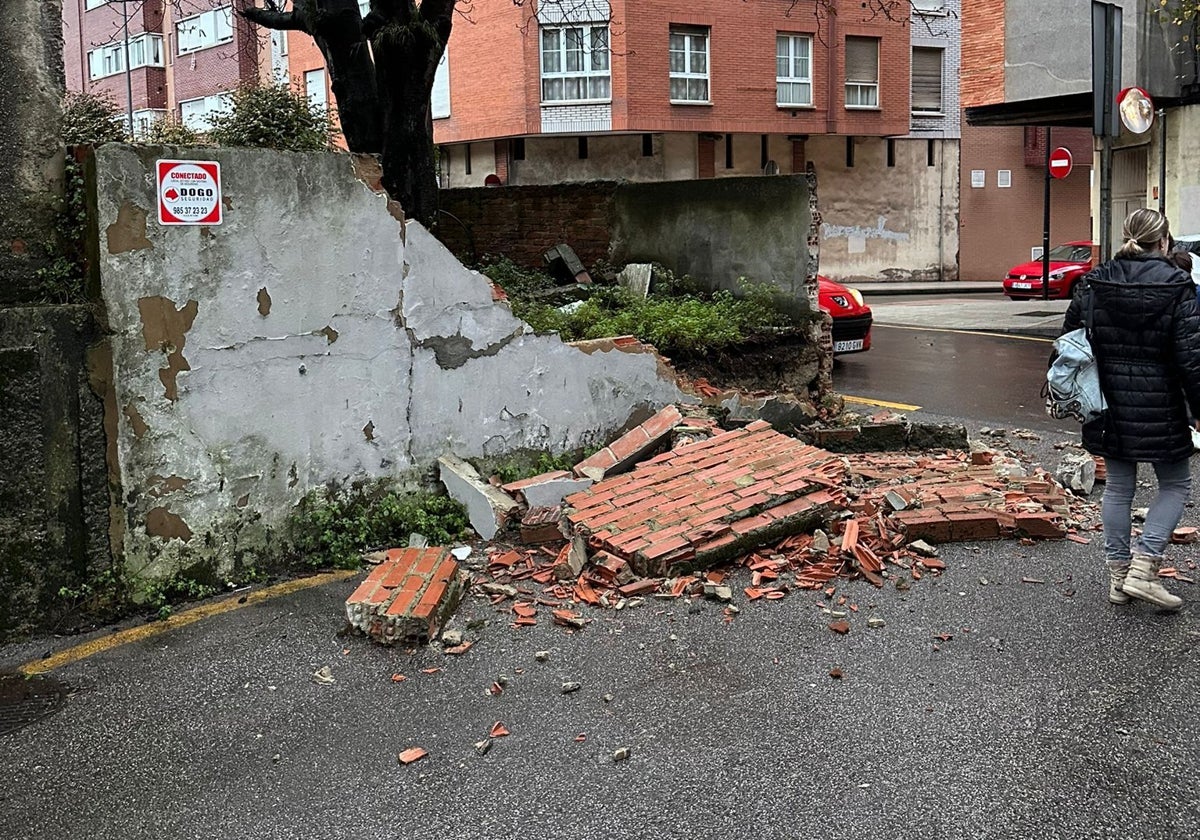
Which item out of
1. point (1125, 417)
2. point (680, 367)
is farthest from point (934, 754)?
point (680, 367)

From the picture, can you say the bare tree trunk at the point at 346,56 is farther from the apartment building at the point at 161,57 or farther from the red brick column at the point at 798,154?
the apartment building at the point at 161,57

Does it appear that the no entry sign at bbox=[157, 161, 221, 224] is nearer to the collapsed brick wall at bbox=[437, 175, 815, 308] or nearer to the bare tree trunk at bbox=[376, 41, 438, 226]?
the bare tree trunk at bbox=[376, 41, 438, 226]

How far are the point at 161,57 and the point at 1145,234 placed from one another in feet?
125

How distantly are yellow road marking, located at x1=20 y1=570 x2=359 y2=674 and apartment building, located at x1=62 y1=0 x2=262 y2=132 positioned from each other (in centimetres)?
2991

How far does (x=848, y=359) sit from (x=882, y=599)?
9.85 m

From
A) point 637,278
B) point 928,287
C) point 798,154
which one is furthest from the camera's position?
point 798,154

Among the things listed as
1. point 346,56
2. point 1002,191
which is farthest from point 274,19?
point 1002,191

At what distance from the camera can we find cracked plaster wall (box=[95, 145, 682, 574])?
5250 millimetres

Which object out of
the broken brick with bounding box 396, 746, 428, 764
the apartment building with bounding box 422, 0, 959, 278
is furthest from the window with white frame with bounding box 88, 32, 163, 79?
the broken brick with bounding box 396, 746, 428, 764

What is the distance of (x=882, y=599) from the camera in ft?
17.8

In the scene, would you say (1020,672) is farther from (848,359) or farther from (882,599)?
(848,359)

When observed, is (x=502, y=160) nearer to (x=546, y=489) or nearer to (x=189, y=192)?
(x=546, y=489)

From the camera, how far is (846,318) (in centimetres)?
1402

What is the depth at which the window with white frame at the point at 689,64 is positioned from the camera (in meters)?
29.1
